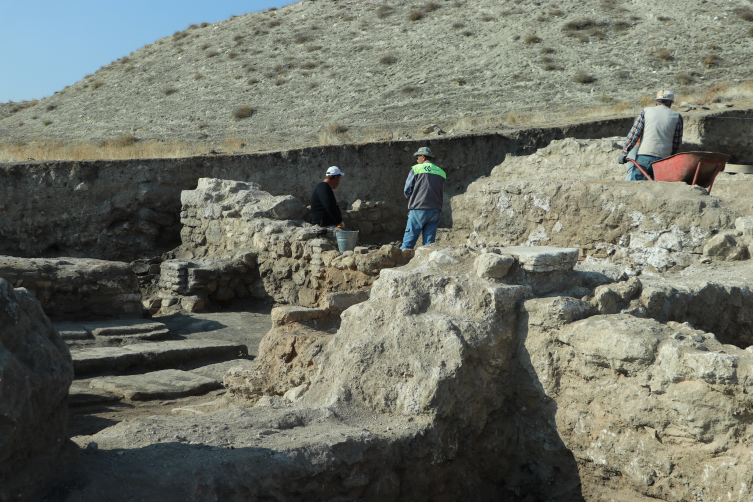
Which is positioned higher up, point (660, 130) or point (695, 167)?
point (660, 130)

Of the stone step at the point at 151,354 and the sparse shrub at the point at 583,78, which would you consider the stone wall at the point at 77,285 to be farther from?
the sparse shrub at the point at 583,78

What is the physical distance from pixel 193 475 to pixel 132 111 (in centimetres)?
2424

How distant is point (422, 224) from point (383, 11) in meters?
25.2

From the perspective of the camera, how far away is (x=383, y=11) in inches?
1180

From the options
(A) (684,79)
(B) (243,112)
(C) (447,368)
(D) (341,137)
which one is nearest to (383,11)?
(B) (243,112)

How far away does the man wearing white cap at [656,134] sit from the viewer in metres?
6.20

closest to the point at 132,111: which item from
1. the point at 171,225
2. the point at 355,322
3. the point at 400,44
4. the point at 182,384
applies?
the point at 400,44

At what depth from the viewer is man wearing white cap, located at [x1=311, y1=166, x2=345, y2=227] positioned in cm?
791

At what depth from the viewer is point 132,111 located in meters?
24.0

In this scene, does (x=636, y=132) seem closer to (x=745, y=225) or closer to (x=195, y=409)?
(x=745, y=225)

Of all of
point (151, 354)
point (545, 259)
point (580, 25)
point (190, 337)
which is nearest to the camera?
point (545, 259)

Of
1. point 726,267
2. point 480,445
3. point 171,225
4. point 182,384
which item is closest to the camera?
point 480,445

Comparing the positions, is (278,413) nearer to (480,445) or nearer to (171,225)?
(480,445)

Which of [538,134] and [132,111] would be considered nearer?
[538,134]
